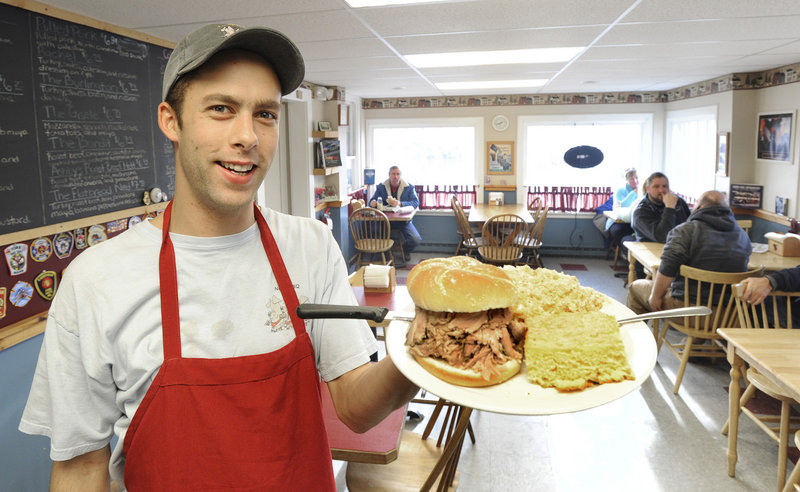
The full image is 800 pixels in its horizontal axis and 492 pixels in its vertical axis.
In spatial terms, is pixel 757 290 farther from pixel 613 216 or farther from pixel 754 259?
pixel 613 216

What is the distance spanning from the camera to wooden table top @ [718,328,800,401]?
208 cm

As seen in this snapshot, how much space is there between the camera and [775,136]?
5.31 metres

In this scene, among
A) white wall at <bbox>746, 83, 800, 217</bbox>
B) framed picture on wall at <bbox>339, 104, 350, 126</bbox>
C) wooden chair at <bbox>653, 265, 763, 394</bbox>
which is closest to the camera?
wooden chair at <bbox>653, 265, 763, 394</bbox>

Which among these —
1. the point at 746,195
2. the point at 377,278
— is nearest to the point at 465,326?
the point at 377,278

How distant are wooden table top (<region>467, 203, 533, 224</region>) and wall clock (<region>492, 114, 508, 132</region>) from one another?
1213 mm

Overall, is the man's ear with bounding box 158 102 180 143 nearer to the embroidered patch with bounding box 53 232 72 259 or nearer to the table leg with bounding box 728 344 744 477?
the embroidered patch with bounding box 53 232 72 259

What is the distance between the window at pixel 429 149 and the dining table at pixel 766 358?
6.07 meters

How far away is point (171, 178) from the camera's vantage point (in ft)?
12.0

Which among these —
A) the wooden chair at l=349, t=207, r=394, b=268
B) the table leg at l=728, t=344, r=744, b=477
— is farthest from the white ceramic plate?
the wooden chair at l=349, t=207, r=394, b=268

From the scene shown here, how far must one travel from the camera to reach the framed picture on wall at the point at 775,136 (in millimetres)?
5051

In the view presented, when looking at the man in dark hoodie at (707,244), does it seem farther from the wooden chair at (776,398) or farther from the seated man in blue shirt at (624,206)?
the seated man in blue shirt at (624,206)

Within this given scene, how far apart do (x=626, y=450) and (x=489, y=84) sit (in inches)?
185

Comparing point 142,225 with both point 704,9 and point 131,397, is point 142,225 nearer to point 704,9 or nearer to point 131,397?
point 131,397

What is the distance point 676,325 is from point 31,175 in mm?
4060
